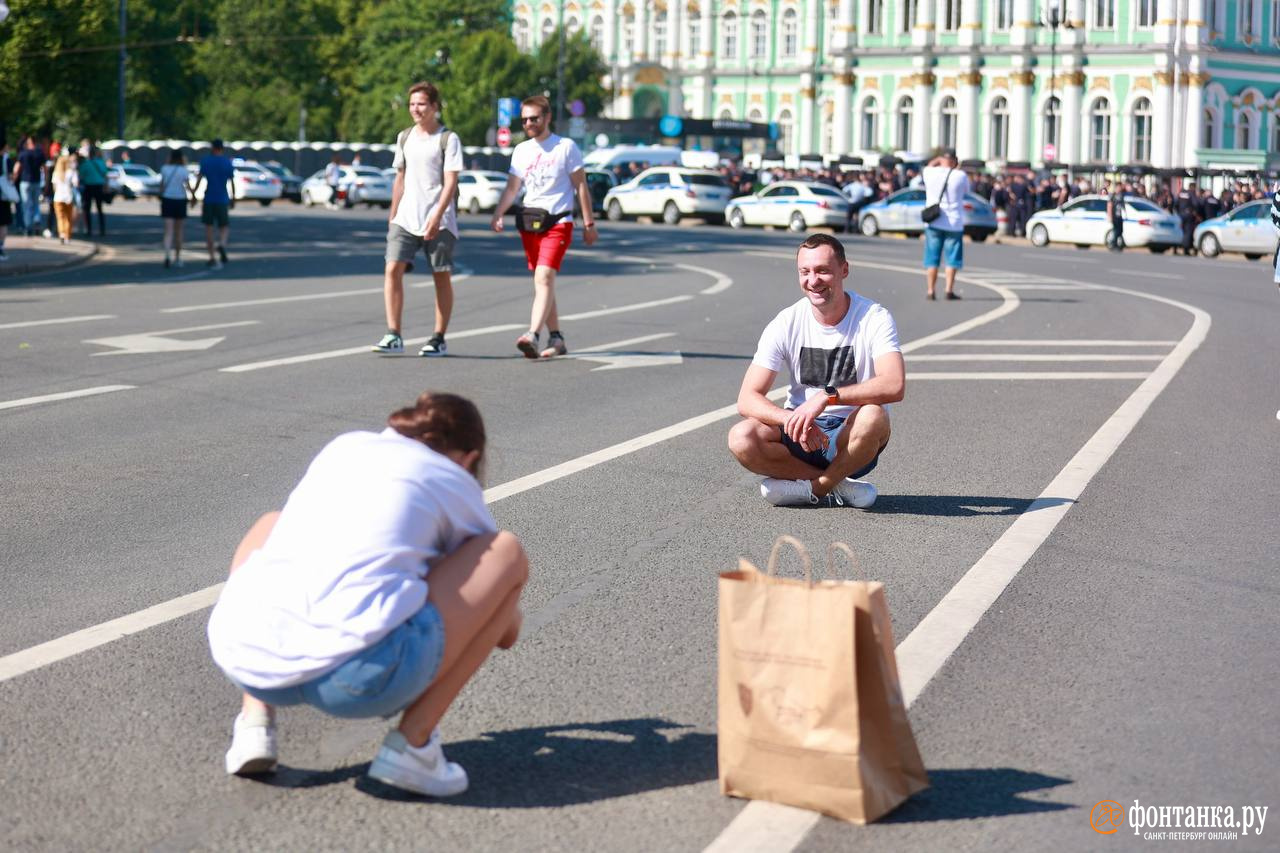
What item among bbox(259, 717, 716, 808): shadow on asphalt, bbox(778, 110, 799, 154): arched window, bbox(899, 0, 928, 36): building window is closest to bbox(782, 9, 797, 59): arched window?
bbox(778, 110, 799, 154): arched window

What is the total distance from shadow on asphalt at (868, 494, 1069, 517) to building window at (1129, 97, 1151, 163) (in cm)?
8469

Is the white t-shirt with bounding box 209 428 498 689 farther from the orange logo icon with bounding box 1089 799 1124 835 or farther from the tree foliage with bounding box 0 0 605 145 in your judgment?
the tree foliage with bounding box 0 0 605 145

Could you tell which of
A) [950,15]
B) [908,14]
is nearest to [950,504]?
[950,15]

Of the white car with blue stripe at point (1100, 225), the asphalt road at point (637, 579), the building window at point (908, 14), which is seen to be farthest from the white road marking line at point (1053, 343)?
the building window at point (908, 14)

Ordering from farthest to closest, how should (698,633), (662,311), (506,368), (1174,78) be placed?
(1174,78) → (662,311) → (506,368) → (698,633)

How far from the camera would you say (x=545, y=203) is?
14.2 m

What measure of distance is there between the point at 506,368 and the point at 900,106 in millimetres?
88588

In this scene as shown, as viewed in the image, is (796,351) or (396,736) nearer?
(396,736)

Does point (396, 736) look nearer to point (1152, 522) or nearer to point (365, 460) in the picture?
point (365, 460)

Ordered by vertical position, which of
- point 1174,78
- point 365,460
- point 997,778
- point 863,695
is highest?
point 1174,78

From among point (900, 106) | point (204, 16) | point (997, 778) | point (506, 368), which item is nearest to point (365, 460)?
point (997, 778)

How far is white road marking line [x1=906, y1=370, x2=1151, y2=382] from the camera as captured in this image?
13.9 m

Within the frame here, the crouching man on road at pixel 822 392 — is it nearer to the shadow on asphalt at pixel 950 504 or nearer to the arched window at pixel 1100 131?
the shadow on asphalt at pixel 950 504

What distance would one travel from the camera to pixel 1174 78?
87750 mm
